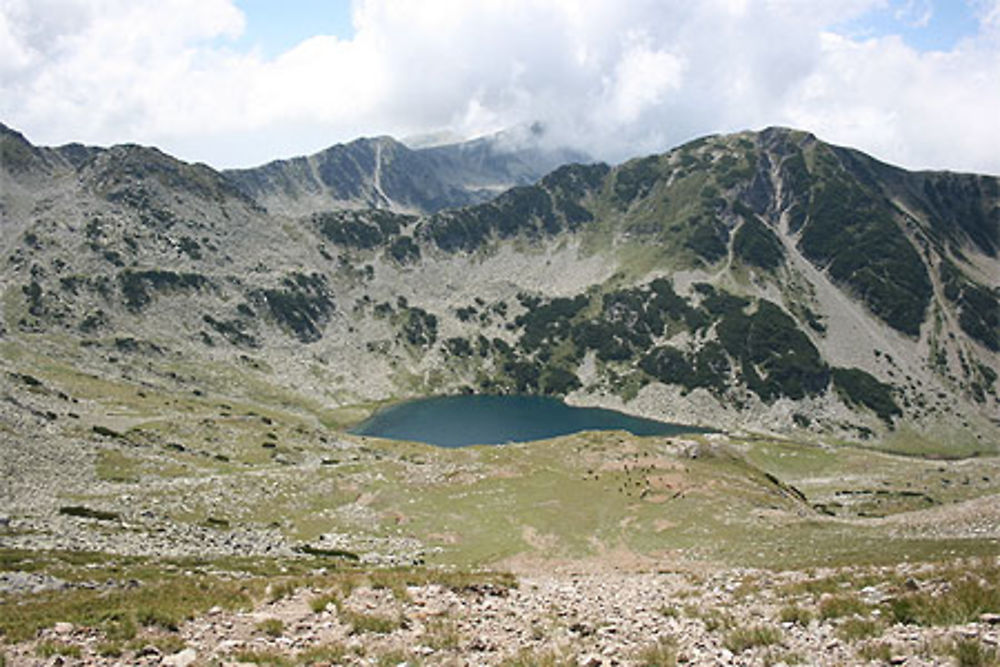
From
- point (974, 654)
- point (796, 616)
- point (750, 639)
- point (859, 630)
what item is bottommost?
point (796, 616)

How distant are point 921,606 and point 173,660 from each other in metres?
17.6

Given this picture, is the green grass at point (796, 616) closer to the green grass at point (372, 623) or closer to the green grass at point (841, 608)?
the green grass at point (841, 608)

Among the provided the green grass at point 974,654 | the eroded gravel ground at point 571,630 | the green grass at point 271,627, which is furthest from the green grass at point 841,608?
the green grass at point 271,627

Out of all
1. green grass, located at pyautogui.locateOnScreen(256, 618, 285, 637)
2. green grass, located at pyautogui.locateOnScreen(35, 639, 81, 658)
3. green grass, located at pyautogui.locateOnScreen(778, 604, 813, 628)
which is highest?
green grass, located at pyautogui.locateOnScreen(778, 604, 813, 628)

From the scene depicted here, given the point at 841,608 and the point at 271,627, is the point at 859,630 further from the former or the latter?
the point at 271,627

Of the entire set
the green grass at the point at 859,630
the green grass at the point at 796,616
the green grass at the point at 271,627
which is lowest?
the green grass at the point at 271,627

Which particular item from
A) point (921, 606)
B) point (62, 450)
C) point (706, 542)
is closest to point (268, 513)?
point (62, 450)

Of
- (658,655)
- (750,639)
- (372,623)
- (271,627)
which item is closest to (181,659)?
(271,627)

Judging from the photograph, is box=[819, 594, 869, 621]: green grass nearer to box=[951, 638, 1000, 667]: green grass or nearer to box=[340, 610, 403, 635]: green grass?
box=[951, 638, 1000, 667]: green grass

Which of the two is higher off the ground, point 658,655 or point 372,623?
point 658,655

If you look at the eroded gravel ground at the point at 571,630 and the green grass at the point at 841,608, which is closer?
the eroded gravel ground at the point at 571,630

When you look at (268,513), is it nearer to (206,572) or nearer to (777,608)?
(206,572)

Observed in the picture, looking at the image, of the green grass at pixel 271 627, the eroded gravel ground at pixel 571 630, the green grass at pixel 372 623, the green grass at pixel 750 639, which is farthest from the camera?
the green grass at pixel 372 623

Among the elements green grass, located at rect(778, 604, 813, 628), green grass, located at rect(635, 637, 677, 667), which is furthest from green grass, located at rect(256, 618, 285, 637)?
green grass, located at rect(778, 604, 813, 628)
